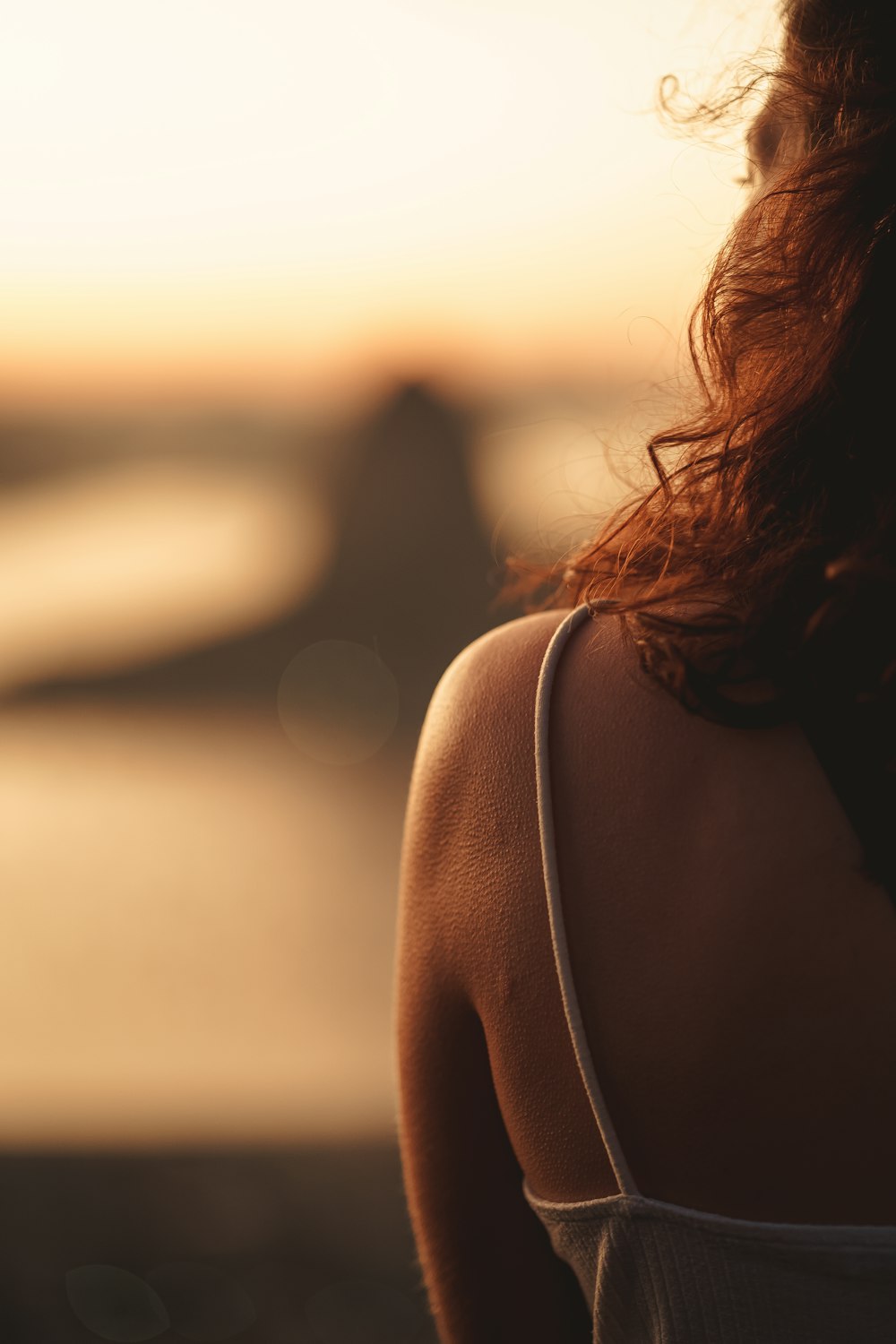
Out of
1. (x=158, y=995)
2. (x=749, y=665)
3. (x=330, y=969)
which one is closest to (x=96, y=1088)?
(x=158, y=995)

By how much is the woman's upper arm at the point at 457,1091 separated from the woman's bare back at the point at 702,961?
64 mm

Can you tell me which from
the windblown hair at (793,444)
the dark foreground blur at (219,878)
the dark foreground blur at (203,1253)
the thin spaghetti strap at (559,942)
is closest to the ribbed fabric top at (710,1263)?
the thin spaghetti strap at (559,942)

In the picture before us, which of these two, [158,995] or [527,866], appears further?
[158,995]

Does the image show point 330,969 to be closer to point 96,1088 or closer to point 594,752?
point 96,1088

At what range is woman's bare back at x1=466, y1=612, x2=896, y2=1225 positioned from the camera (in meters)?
0.58

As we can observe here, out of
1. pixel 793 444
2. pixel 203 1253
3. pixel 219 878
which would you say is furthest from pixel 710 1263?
pixel 219 878

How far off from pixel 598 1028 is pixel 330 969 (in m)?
3.49

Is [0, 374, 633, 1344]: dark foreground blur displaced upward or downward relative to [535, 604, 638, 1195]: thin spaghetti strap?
downward

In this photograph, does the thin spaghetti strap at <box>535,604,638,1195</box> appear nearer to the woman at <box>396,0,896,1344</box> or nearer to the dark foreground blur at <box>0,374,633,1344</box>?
the woman at <box>396,0,896,1344</box>

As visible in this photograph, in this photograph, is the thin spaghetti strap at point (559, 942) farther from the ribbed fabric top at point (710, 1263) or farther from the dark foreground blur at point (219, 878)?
the dark foreground blur at point (219, 878)

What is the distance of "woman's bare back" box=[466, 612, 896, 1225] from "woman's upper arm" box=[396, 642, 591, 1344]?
0.06 m

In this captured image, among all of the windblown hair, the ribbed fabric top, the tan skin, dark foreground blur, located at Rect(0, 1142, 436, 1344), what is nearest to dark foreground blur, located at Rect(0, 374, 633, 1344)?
dark foreground blur, located at Rect(0, 1142, 436, 1344)

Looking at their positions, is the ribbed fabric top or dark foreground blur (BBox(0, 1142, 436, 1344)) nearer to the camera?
the ribbed fabric top

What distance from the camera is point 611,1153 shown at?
2.09 ft
